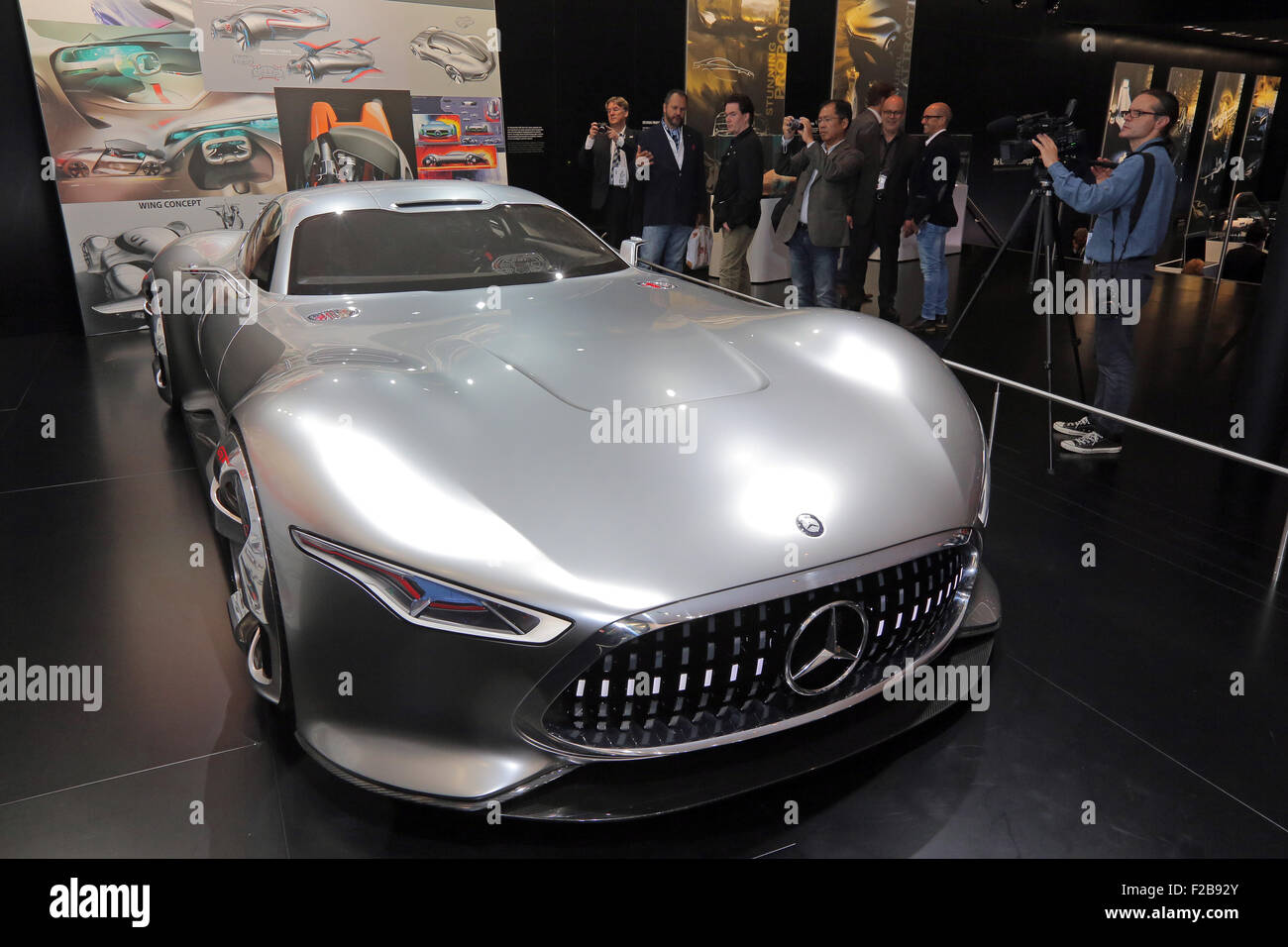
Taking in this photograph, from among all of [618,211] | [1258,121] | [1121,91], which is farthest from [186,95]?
[1258,121]

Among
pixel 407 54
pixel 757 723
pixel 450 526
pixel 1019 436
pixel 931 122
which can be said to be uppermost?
pixel 407 54

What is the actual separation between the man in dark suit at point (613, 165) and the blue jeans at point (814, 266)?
1.30m

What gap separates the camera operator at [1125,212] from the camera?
352 centimetres

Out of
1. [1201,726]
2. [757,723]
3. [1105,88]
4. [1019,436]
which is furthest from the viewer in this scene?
[1105,88]

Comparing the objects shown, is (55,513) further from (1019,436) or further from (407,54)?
(407,54)

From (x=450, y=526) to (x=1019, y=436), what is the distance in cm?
331

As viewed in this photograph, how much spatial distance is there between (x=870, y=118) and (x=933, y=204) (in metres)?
0.74

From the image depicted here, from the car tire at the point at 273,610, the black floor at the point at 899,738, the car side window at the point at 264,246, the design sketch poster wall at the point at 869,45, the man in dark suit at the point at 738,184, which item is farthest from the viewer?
the design sketch poster wall at the point at 869,45

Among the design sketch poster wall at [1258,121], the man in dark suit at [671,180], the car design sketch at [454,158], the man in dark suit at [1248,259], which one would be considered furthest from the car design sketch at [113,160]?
the design sketch poster wall at [1258,121]

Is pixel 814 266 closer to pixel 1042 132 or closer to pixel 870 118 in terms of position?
pixel 870 118
